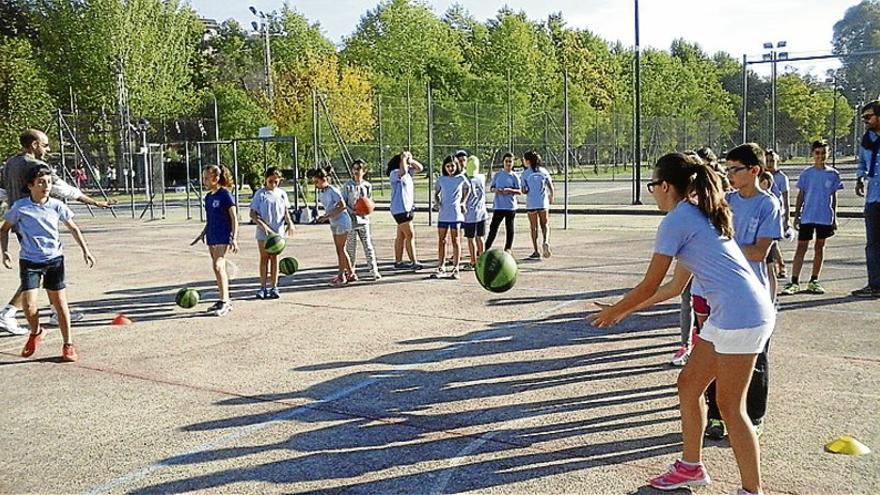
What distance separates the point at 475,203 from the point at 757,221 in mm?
7548

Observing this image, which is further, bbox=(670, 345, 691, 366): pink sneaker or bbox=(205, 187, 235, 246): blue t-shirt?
bbox=(205, 187, 235, 246): blue t-shirt

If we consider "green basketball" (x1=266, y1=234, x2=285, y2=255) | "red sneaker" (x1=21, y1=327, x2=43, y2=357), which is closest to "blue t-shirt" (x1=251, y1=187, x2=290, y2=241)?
"green basketball" (x1=266, y1=234, x2=285, y2=255)

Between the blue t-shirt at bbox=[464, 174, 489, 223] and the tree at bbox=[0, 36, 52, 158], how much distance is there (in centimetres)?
3307

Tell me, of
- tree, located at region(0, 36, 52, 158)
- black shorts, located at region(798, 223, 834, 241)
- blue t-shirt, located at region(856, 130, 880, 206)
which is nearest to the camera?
blue t-shirt, located at region(856, 130, 880, 206)

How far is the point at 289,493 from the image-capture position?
4465 mm

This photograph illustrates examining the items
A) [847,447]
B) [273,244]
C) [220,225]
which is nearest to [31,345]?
[220,225]

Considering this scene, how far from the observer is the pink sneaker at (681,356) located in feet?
22.7

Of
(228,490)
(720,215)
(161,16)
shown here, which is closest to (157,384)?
(228,490)

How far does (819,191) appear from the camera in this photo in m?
10.2

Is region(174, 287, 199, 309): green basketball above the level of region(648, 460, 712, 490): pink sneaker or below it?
above

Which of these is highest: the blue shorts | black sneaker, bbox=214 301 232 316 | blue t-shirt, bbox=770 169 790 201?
blue t-shirt, bbox=770 169 790 201

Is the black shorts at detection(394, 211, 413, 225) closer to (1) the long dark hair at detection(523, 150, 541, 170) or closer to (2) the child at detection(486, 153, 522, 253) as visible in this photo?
(2) the child at detection(486, 153, 522, 253)

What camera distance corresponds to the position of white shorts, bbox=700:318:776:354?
3941 millimetres

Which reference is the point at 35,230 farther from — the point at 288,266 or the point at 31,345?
the point at 288,266
